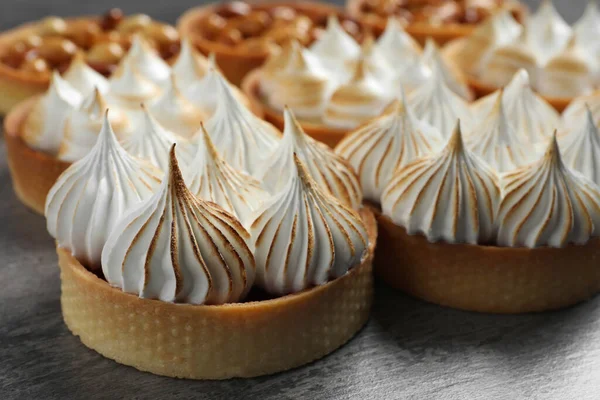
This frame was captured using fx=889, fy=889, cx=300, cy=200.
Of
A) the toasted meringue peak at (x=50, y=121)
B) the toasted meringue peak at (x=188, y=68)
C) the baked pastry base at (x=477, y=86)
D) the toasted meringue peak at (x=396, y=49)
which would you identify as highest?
the toasted meringue peak at (x=396, y=49)

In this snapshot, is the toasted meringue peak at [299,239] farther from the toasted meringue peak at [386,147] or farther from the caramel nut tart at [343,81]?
the caramel nut tart at [343,81]

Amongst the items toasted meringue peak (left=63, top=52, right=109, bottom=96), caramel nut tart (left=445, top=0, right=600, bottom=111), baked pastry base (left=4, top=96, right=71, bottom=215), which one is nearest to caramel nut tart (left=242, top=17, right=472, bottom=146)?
caramel nut tart (left=445, top=0, right=600, bottom=111)

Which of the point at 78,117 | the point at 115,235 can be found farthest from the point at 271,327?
the point at 78,117

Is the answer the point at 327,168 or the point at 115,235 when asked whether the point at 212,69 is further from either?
the point at 115,235

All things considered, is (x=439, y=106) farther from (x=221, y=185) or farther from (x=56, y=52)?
(x=56, y=52)

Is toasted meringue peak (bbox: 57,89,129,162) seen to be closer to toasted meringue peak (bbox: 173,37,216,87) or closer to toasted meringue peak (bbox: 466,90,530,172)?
toasted meringue peak (bbox: 173,37,216,87)

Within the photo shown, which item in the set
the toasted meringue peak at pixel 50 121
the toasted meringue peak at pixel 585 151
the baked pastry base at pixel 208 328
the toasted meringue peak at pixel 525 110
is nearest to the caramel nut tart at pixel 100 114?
the toasted meringue peak at pixel 50 121

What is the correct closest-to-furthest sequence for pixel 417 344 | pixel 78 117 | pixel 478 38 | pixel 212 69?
pixel 417 344, pixel 78 117, pixel 212 69, pixel 478 38
